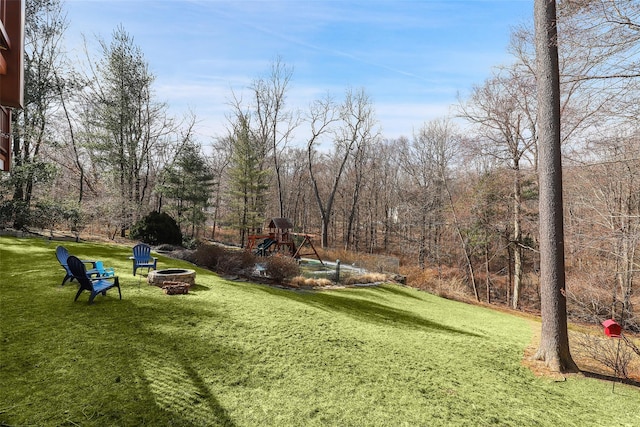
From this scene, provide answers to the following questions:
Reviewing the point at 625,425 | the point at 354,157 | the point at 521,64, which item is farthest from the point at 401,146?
the point at 625,425

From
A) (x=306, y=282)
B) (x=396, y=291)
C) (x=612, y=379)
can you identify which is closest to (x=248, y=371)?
(x=612, y=379)

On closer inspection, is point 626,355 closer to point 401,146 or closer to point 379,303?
point 379,303

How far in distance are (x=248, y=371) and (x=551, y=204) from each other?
16.6 ft

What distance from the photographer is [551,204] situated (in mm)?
4887

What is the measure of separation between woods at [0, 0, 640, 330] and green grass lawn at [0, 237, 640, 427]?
1.97 m

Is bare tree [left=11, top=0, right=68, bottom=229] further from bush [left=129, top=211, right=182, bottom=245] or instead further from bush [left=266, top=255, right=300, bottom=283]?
bush [left=266, top=255, right=300, bottom=283]

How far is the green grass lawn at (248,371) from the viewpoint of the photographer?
269 centimetres

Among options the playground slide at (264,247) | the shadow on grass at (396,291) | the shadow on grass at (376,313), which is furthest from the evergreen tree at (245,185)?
the shadow on grass at (376,313)

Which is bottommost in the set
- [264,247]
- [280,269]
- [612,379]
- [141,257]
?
[612,379]

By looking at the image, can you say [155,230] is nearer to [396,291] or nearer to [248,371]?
[396,291]

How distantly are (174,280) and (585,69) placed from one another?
8474mm

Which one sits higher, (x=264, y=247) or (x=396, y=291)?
(x=264, y=247)

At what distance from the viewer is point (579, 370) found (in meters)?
4.71

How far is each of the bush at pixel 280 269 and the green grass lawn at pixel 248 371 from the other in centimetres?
400
